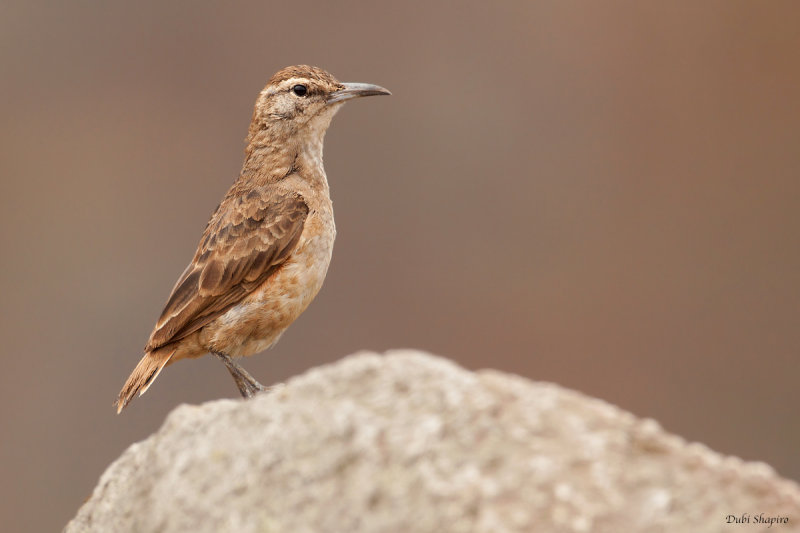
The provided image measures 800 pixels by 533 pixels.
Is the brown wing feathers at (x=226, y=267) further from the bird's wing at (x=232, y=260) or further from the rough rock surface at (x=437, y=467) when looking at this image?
the rough rock surface at (x=437, y=467)

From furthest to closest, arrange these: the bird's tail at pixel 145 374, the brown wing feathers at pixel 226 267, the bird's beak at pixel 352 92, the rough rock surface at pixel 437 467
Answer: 1. the bird's beak at pixel 352 92
2. the brown wing feathers at pixel 226 267
3. the bird's tail at pixel 145 374
4. the rough rock surface at pixel 437 467

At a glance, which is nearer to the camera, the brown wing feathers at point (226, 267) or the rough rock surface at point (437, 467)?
the rough rock surface at point (437, 467)

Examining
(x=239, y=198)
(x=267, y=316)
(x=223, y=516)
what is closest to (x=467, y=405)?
(x=223, y=516)

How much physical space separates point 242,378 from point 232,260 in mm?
640

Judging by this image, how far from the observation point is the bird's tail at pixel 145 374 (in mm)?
4516

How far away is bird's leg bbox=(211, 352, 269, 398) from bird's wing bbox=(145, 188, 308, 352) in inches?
9.3

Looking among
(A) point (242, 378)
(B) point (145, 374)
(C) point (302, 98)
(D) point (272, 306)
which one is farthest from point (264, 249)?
(C) point (302, 98)

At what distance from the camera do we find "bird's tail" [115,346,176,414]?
4.52 metres

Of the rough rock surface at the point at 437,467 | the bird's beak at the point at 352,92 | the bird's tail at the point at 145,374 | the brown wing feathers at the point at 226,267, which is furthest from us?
the bird's beak at the point at 352,92

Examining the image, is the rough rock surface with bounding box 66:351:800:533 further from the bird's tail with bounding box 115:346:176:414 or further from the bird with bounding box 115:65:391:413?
the bird with bounding box 115:65:391:413

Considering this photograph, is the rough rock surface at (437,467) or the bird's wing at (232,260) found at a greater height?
the bird's wing at (232,260)

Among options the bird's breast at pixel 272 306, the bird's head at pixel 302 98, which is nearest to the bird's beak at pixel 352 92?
the bird's head at pixel 302 98

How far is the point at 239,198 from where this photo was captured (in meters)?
5.26

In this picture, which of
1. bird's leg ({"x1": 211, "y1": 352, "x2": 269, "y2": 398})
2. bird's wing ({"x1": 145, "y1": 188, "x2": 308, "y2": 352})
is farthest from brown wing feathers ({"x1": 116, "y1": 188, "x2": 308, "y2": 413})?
bird's leg ({"x1": 211, "y1": 352, "x2": 269, "y2": 398})
